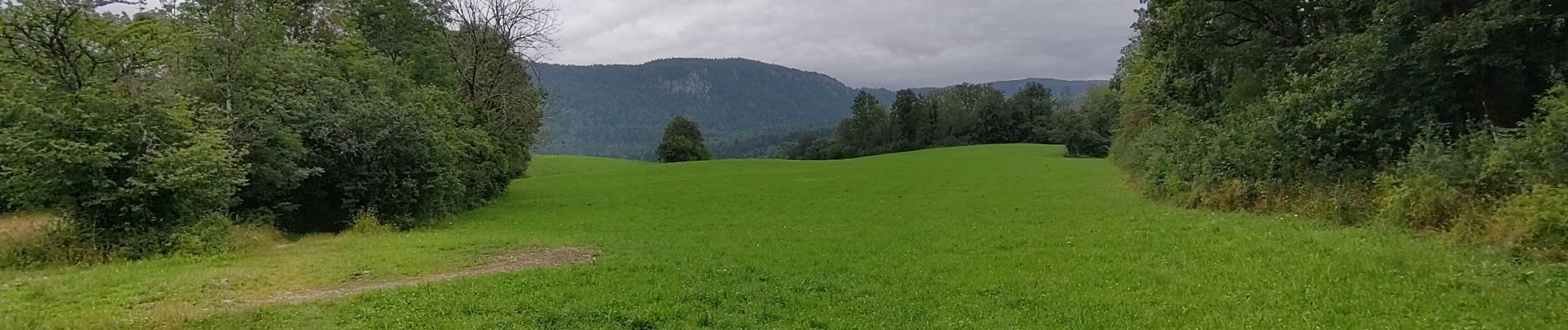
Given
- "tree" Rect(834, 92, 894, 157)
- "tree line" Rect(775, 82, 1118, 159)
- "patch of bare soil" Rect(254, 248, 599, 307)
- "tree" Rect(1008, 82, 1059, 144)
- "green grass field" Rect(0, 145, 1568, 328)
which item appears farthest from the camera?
"tree" Rect(834, 92, 894, 157)

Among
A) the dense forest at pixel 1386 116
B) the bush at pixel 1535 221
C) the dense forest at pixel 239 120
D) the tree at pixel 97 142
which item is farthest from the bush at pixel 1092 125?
the tree at pixel 97 142

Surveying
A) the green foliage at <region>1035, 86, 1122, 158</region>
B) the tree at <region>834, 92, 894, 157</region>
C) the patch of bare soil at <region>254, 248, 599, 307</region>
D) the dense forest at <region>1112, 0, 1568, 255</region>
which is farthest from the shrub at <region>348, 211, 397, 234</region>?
the tree at <region>834, 92, 894, 157</region>

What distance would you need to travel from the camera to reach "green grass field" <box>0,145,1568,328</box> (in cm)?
734

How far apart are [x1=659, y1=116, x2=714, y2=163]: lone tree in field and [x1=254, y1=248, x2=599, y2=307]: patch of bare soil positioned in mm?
Result: 73235

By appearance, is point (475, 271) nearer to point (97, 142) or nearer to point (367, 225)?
point (97, 142)

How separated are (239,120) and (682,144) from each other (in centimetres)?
7202

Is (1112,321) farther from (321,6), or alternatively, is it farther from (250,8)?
(321,6)

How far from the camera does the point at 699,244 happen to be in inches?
583

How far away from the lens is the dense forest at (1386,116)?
35.3ft

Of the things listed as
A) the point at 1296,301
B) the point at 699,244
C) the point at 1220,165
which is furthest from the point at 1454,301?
the point at 1220,165

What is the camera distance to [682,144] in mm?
89000

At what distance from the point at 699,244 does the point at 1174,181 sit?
13.9m

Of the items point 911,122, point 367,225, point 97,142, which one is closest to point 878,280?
point 97,142

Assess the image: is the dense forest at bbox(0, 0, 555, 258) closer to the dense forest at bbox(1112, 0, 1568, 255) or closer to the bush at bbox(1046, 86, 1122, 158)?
the dense forest at bbox(1112, 0, 1568, 255)
